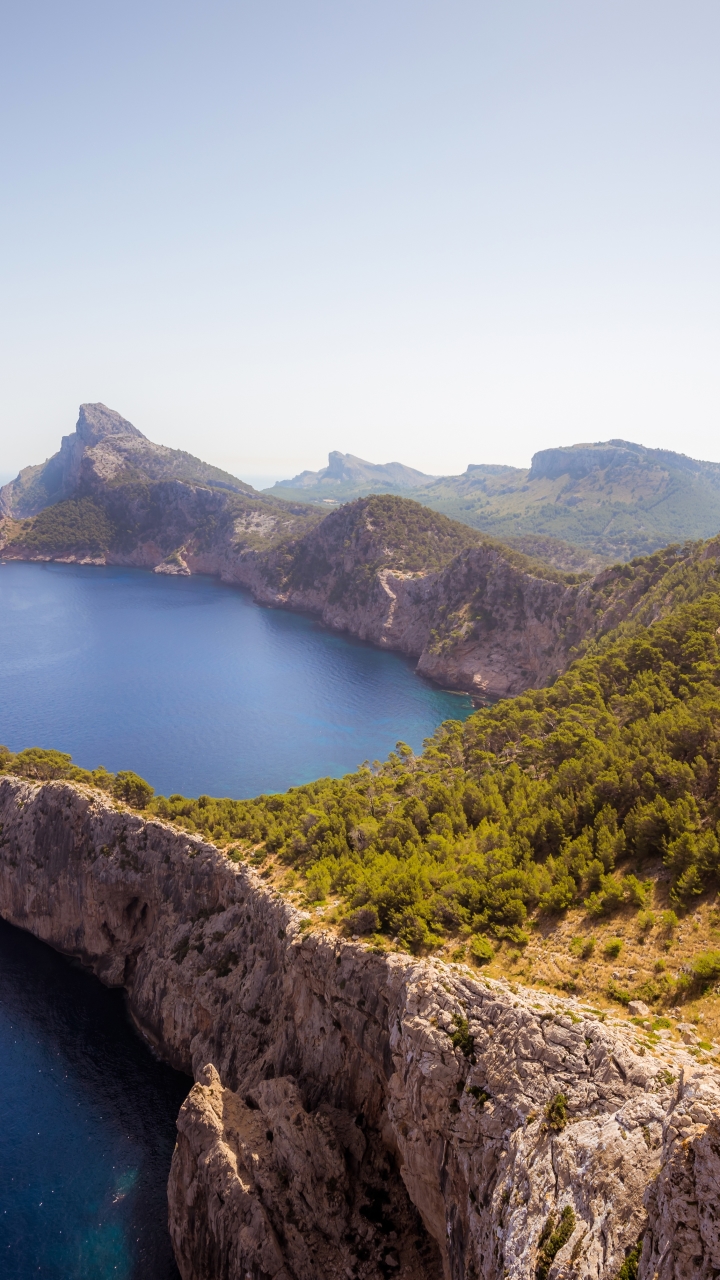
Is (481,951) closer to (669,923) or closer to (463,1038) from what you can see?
(463,1038)

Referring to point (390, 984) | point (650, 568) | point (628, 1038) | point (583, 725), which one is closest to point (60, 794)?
point (390, 984)

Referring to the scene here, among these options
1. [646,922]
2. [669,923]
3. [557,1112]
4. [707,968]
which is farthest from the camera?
[646,922]

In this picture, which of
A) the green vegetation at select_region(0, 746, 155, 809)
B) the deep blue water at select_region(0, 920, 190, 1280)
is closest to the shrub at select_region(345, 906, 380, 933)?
the deep blue water at select_region(0, 920, 190, 1280)

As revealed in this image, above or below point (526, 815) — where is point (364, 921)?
below

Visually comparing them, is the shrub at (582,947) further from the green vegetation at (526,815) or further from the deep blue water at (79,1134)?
the deep blue water at (79,1134)

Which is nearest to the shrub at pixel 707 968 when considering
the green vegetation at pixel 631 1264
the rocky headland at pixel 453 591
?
the green vegetation at pixel 631 1264

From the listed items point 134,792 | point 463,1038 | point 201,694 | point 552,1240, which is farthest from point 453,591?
point 552,1240

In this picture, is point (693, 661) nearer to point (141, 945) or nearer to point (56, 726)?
point (141, 945)
